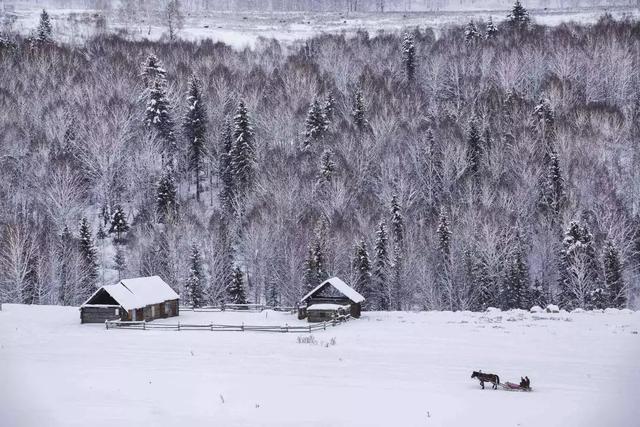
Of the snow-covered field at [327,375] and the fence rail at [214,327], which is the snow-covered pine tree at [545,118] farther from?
the fence rail at [214,327]

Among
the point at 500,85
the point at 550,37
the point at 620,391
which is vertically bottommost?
the point at 620,391

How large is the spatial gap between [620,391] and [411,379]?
716cm

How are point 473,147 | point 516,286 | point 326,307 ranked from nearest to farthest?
point 326,307
point 516,286
point 473,147

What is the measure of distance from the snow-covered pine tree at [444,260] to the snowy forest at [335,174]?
21 cm

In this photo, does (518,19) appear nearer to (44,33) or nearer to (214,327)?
(44,33)

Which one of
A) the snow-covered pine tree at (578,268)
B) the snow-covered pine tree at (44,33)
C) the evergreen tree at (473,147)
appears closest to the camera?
the snow-covered pine tree at (578,268)

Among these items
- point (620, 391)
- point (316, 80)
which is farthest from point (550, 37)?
point (620, 391)

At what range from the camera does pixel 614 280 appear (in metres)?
53.3

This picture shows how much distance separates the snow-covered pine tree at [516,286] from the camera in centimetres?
5528

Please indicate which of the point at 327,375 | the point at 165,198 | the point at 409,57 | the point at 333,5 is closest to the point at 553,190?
the point at 165,198

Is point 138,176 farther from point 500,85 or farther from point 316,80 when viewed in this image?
point 500,85

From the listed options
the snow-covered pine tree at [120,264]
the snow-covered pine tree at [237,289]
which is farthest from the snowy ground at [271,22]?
the snow-covered pine tree at [237,289]

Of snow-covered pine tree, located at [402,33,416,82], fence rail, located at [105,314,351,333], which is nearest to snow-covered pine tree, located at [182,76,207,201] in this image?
snow-covered pine tree, located at [402,33,416,82]

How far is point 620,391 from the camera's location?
21.9 m
